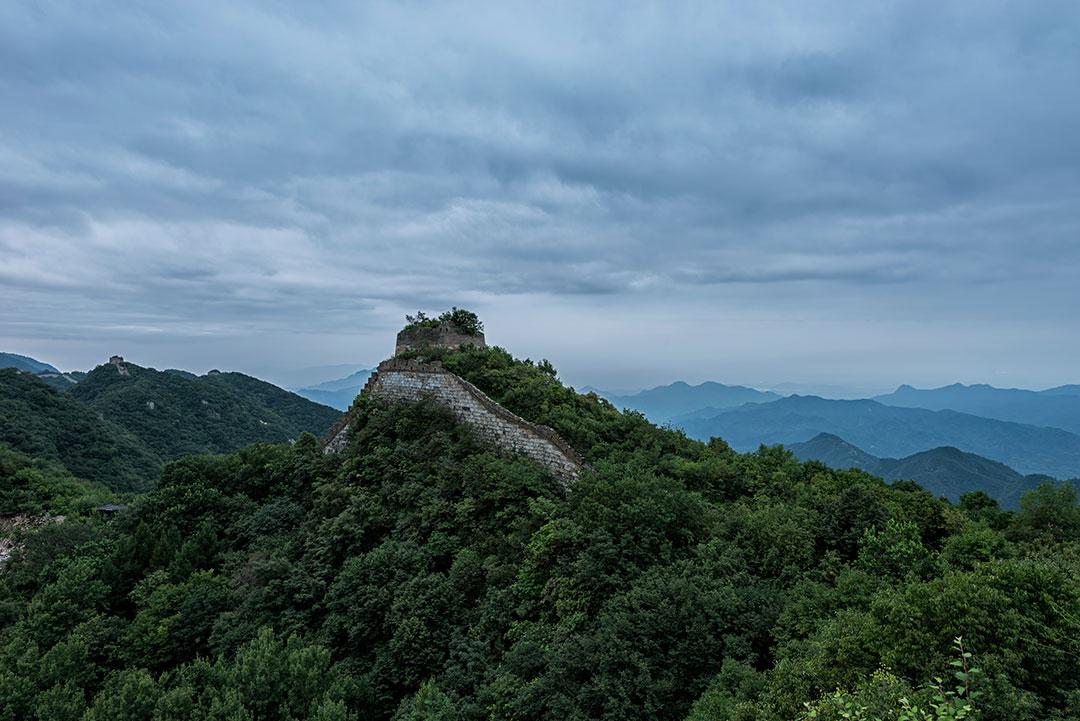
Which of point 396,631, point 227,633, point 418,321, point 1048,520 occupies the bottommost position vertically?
point 227,633

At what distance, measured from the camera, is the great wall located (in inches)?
591

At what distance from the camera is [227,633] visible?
42.0 ft

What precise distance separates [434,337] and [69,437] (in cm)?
5130

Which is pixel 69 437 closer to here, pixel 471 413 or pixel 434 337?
pixel 434 337

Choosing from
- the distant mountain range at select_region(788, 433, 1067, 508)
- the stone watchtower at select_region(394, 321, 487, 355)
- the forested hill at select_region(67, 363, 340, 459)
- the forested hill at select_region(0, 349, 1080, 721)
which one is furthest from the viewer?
the distant mountain range at select_region(788, 433, 1067, 508)

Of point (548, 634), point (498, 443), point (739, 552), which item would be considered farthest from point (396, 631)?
point (739, 552)

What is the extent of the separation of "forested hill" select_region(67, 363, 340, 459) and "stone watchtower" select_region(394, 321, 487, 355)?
54.4 meters

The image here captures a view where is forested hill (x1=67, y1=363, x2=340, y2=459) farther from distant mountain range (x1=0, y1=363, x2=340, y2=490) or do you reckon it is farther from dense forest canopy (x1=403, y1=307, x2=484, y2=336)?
dense forest canopy (x1=403, y1=307, x2=484, y2=336)

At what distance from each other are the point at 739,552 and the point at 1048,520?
24.8 feet

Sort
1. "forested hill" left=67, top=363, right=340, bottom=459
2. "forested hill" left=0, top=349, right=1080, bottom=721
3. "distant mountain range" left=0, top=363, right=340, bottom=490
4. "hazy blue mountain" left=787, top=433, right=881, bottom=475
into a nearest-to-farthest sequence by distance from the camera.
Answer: "forested hill" left=0, top=349, right=1080, bottom=721
"distant mountain range" left=0, top=363, right=340, bottom=490
"forested hill" left=67, top=363, right=340, bottom=459
"hazy blue mountain" left=787, top=433, right=881, bottom=475

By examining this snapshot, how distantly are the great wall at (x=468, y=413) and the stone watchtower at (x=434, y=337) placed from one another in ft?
2.10

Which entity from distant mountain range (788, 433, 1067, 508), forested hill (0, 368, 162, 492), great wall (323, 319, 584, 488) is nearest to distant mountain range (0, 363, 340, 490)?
forested hill (0, 368, 162, 492)

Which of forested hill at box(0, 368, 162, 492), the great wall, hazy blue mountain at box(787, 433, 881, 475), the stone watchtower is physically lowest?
hazy blue mountain at box(787, 433, 881, 475)

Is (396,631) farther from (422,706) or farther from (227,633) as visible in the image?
(227,633)
